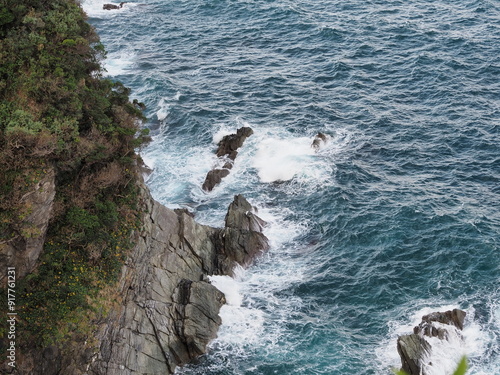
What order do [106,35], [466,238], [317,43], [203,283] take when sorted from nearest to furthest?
[203,283]
[466,238]
[317,43]
[106,35]

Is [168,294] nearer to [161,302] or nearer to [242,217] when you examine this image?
[161,302]

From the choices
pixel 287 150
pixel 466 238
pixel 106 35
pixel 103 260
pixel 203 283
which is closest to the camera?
pixel 103 260

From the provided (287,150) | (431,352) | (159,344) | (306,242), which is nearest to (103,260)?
(159,344)

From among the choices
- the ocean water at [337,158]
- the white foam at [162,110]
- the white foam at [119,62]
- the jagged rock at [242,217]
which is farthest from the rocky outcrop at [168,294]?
the white foam at [119,62]

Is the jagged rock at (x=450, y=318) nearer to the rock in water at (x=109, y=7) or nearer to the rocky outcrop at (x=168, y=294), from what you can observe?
the rocky outcrop at (x=168, y=294)

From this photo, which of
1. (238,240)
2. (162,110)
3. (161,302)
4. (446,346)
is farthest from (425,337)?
(162,110)

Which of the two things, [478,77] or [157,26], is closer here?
[478,77]

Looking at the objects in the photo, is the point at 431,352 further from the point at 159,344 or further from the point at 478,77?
the point at 478,77
